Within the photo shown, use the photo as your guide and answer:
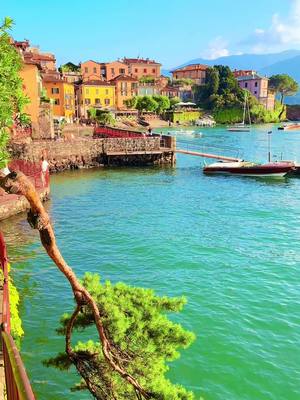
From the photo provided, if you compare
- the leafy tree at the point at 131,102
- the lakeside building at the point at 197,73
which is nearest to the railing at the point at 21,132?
the leafy tree at the point at 131,102

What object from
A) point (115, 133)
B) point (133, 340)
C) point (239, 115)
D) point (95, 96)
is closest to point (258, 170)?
point (115, 133)

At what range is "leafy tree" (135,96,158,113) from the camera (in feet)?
422

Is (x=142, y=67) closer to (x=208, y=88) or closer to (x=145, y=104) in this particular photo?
(x=208, y=88)

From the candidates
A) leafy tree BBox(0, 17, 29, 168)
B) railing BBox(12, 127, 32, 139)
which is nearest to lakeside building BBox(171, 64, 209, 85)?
railing BBox(12, 127, 32, 139)

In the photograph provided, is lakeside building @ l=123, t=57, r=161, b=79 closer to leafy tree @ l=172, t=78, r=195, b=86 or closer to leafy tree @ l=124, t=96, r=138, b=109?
leafy tree @ l=172, t=78, r=195, b=86

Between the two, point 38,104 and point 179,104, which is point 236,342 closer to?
point 38,104

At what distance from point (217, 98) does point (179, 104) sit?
1846 centimetres

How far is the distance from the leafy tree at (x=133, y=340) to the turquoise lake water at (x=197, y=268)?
189 inches

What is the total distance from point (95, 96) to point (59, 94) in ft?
73.5

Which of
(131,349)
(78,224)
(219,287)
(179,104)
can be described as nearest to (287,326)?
(219,287)

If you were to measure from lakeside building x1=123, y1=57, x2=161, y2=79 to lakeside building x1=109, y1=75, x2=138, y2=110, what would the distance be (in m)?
29.5

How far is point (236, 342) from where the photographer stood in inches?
545

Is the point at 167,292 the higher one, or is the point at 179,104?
the point at 179,104

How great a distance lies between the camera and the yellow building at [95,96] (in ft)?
358
